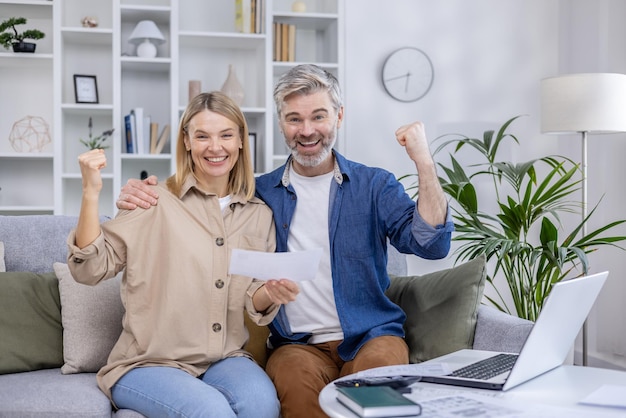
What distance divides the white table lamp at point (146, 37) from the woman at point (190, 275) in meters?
2.20

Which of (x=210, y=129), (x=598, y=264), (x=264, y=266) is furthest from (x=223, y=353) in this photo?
(x=598, y=264)

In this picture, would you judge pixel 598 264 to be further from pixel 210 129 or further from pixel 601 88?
pixel 210 129

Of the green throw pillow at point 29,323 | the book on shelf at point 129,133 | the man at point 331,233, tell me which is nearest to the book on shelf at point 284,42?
the book on shelf at point 129,133

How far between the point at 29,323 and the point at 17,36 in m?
2.30

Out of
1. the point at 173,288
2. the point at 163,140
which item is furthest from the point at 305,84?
the point at 163,140

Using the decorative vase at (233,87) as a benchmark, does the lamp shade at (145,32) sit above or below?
above

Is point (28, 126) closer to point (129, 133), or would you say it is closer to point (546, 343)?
point (129, 133)

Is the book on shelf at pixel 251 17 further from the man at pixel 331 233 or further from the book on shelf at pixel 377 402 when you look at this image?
the book on shelf at pixel 377 402

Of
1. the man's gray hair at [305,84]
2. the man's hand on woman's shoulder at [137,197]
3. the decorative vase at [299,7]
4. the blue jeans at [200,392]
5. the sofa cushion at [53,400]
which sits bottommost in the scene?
the sofa cushion at [53,400]

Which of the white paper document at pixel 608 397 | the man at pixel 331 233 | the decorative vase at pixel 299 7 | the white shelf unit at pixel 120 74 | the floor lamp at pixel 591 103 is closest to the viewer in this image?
the white paper document at pixel 608 397

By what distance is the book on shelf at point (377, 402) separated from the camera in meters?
1.20

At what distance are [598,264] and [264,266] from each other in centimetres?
294

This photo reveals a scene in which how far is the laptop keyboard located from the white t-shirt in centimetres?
59

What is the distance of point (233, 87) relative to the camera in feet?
14.3
